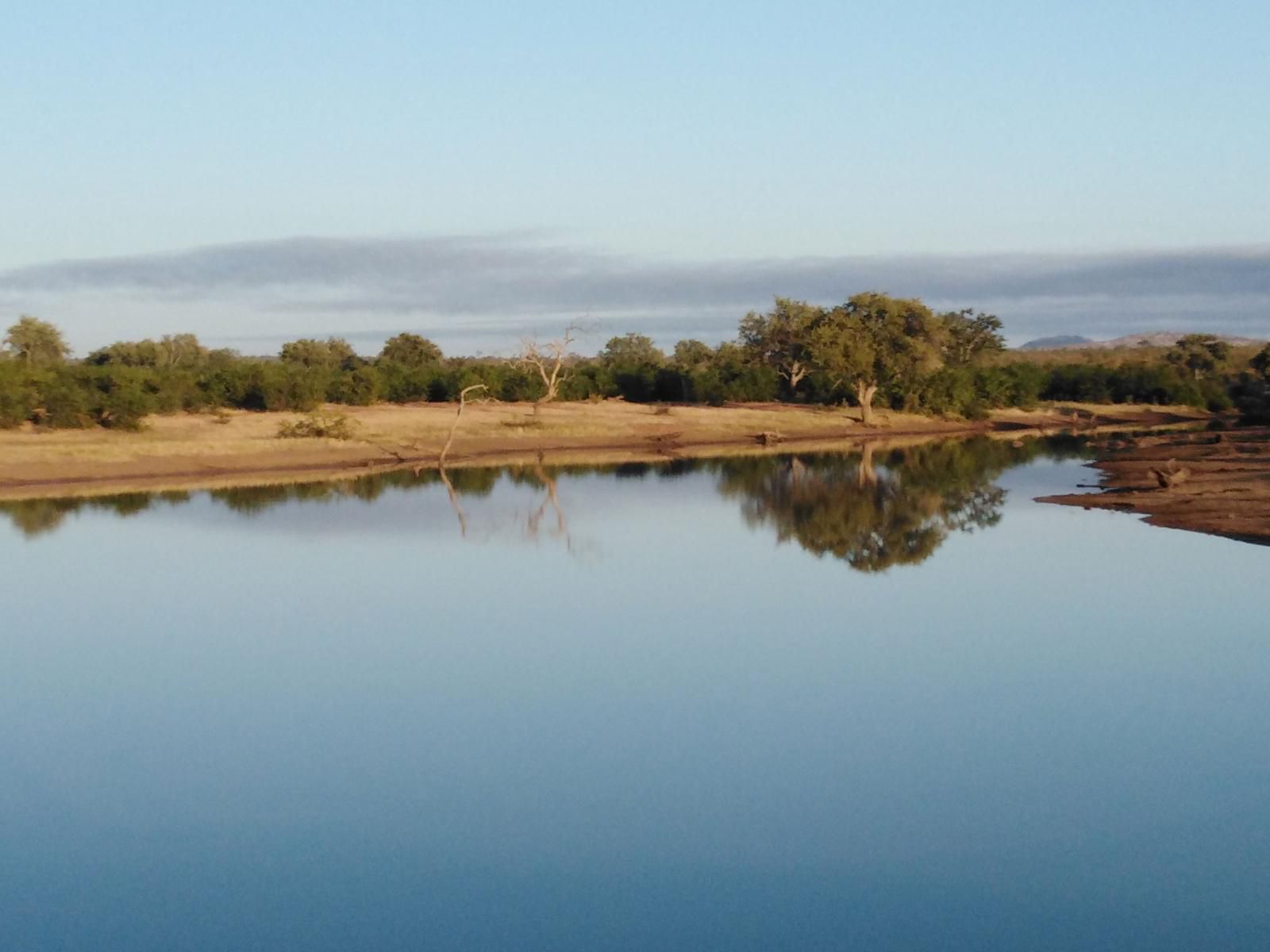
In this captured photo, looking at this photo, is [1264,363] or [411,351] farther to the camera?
[411,351]

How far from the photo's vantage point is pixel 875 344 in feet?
223

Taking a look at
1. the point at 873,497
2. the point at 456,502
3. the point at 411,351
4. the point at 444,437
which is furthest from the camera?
the point at 411,351

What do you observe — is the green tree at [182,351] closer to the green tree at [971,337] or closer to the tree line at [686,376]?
the tree line at [686,376]

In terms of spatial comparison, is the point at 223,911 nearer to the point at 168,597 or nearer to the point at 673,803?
the point at 673,803

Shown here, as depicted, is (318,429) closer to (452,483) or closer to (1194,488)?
(452,483)

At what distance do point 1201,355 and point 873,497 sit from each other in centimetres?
8052

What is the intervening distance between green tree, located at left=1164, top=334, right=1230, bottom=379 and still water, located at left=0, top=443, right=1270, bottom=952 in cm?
8678

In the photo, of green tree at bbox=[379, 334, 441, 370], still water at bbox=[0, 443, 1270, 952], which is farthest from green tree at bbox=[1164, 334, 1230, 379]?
still water at bbox=[0, 443, 1270, 952]

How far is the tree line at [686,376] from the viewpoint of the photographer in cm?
5525

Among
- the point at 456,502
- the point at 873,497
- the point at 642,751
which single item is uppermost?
the point at 642,751

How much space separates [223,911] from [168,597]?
13.9m

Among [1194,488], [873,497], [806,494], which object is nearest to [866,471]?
[806,494]

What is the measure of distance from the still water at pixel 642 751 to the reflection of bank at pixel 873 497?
1638 millimetres

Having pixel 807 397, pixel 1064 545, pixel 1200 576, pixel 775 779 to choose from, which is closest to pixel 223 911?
pixel 775 779
